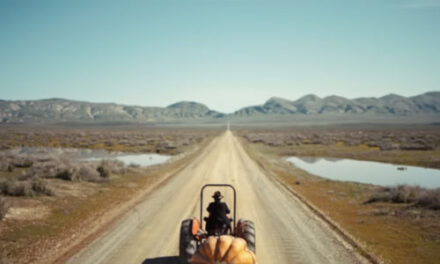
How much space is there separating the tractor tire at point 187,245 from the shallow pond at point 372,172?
69.2ft

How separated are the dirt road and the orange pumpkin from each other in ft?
12.6

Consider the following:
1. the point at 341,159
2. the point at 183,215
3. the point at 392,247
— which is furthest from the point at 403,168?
the point at 183,215

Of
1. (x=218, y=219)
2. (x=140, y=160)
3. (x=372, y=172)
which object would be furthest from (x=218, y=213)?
(x=140, y=160)

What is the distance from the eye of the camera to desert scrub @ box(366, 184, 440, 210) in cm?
1628

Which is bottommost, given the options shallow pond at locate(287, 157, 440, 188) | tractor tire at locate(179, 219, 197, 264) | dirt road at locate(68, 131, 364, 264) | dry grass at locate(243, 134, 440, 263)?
shallow pond at locate(287, 157, 440, 188)

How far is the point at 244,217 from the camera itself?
14391 mm

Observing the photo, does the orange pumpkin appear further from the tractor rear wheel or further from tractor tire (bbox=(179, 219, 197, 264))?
the tractor rear wheel

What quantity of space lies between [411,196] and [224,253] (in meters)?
16.1

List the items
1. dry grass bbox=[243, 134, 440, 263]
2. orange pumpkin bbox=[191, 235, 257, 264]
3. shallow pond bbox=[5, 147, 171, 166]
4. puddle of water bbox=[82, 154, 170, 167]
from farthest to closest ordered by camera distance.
A: shallow pond bbox=[5, 147, 171, 166] < puddle of water bbox=[82, 154, 170, 167] < dry grass bbox=[243, 134, 440, 263] < orange pumpkin bbox=[191, 235, 257, 264]

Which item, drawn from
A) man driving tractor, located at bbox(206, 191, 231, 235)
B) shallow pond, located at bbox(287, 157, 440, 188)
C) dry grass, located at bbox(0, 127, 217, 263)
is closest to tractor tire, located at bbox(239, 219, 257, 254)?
man driving tractor, located at bbox(206, 191, 231, 235)

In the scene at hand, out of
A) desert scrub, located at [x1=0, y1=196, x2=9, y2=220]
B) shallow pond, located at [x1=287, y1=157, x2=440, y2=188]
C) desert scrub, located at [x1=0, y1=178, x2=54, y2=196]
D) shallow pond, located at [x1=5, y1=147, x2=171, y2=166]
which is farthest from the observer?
shallow pond, located at [x1=5, y1=147, x2=171, y2=166]

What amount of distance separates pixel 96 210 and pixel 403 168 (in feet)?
103

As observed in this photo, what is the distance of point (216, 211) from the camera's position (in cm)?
851

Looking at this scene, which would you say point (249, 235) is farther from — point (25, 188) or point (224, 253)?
point (25, 188)
